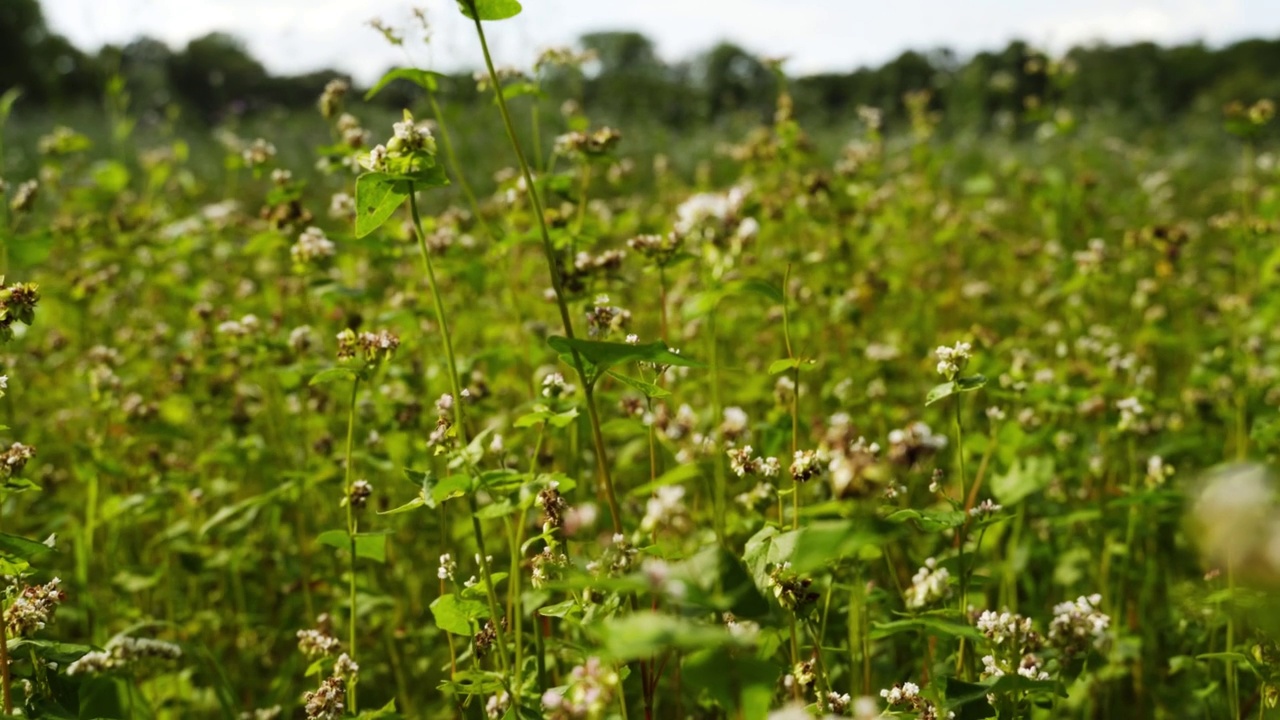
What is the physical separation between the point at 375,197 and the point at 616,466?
1.83 metres

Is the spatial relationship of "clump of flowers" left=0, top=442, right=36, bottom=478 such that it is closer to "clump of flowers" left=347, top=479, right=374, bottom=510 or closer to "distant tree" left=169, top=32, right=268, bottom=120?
"clump of flowers" left=347, top=479, right=374, bottom=510

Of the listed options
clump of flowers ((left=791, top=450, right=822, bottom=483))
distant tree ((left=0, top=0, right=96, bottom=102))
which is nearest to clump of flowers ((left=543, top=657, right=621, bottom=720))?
clump of flowers ((left=791, top=450, right=822, bottom=483))

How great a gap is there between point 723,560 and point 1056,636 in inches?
40.0

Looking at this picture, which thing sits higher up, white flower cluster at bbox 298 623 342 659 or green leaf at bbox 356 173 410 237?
green leaf at bbox 356 173 410 237

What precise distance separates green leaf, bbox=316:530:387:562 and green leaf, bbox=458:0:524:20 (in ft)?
3.25

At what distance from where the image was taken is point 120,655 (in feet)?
6.60

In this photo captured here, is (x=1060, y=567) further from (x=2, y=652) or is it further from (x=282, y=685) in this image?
(x=2, y=652)

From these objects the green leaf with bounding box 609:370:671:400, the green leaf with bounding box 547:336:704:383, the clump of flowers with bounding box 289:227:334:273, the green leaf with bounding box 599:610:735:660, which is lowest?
the green leaf with bounding box 599:610:735:660

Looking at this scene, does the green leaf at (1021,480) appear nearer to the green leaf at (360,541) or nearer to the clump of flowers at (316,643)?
the green leaf at (360,541)

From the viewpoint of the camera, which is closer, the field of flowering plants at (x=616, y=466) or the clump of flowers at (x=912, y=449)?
the clump of flowers at (x=912, y=449)

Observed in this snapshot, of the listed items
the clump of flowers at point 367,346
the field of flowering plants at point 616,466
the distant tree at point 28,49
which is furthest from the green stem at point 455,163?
the distant tree at point 28,49

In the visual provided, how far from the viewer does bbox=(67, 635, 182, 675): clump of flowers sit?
1.96m

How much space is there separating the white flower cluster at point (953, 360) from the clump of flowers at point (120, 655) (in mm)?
1692

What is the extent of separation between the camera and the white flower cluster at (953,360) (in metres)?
1.77
